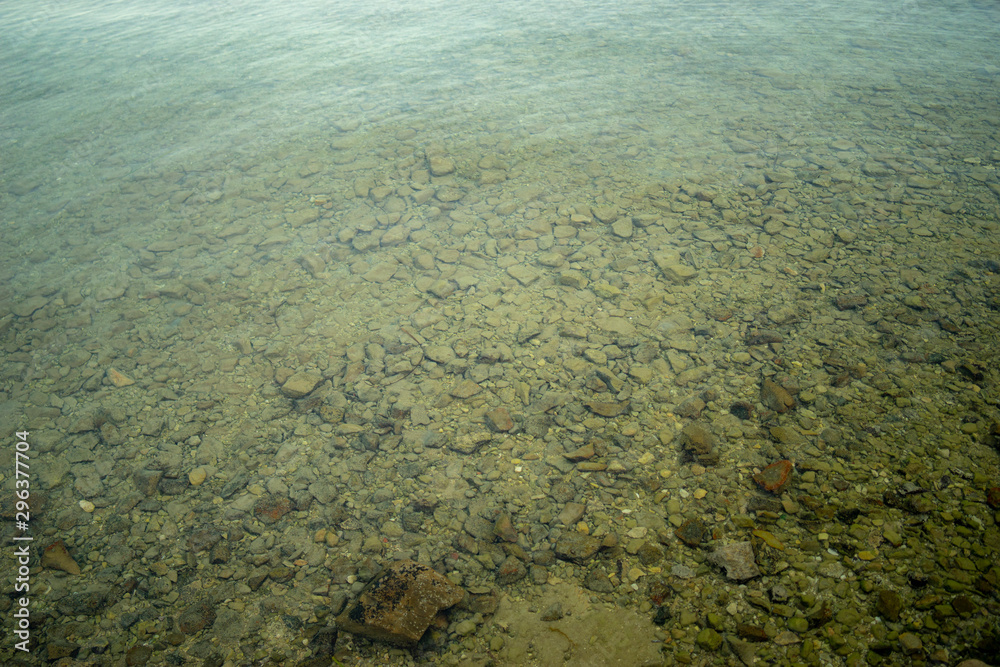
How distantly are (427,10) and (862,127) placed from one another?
994 cm

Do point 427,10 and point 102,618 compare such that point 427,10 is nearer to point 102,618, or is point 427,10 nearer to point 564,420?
point 564,420

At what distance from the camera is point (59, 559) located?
3391 mm

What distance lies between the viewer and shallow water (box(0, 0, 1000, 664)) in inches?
161

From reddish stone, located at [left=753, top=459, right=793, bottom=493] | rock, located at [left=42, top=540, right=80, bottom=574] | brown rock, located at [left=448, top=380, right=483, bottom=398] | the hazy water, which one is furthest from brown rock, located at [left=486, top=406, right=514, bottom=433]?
the hazy water

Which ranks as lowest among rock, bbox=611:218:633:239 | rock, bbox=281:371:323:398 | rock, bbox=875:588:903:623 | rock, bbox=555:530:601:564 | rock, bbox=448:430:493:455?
rock, bbox=555:530:601:564

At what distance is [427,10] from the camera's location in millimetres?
12680

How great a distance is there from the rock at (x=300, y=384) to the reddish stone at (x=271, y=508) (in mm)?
961

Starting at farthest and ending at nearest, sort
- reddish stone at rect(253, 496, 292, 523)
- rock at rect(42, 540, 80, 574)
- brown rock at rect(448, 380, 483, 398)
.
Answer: brown rock at rect(448, 380, 483, 398)
reddish stone at rect(253, 496, 292, 523)
rock at rect(42, 540, 80, 574)

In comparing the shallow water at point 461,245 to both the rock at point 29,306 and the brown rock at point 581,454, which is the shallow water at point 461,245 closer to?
the rock at point 29,306

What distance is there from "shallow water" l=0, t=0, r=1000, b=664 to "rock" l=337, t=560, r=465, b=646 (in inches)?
10.9

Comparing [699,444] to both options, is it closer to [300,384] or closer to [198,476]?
[300,384]

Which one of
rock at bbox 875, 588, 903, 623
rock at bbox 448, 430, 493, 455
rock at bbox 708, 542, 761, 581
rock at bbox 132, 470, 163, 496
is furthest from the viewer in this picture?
rock at bbox 448, 430, 493, 455

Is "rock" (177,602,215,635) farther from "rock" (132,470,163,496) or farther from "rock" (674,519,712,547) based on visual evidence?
"rock" (674,519,712,547)

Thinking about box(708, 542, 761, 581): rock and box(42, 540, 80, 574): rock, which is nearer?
box(708, 542, 761, 581): rock
